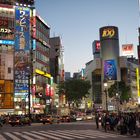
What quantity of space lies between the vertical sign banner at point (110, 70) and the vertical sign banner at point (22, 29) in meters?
89.6

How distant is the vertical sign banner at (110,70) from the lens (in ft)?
611

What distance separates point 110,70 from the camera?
617ft

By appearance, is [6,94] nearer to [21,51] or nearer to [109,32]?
[21,51]

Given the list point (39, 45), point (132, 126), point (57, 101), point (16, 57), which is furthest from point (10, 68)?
point (132, 126)

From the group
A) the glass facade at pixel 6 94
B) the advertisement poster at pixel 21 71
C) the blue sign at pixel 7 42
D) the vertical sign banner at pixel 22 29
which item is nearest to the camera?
the glass facade at pixel 6 94

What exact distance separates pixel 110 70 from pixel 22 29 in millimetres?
95553

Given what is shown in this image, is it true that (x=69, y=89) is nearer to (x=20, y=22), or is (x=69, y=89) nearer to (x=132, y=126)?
(x=20, y=22)

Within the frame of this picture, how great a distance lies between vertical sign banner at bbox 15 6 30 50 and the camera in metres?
98.0

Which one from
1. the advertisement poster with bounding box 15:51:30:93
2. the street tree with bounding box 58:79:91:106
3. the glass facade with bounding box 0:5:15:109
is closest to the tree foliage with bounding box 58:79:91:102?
the street tree with bounding box 58:79:91:106

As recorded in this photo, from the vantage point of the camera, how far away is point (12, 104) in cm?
9812

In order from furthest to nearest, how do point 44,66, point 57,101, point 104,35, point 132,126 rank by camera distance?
1. point 104,35
2. point 57,101
3. point 44,66
4. point 132,126

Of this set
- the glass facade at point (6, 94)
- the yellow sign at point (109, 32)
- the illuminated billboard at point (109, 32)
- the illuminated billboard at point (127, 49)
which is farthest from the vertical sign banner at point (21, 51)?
the illuminated billboard at point (109, 32)

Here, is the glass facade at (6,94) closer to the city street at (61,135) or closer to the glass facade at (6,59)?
the glass facade at (6,59)

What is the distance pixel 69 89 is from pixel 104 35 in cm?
8805
